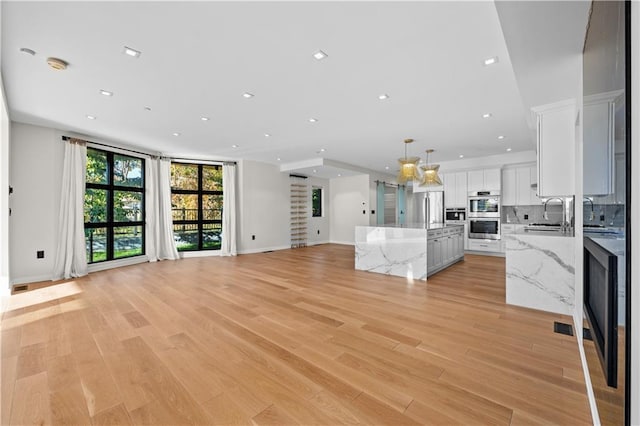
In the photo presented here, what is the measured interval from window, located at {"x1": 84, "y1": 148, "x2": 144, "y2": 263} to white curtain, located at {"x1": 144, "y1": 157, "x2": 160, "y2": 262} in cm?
13

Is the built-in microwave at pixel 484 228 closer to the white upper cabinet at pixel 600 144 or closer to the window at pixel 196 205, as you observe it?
the white upper cabinet at pixel 600 144

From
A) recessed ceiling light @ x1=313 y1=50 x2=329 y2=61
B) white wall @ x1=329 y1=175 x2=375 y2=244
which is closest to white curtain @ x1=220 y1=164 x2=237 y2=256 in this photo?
white wall @ x1=329 y1=175 x2=375 y2=244

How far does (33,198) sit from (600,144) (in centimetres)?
697

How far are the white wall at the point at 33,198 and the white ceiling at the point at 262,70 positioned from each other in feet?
1.33

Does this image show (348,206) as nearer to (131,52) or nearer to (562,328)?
(562,328)

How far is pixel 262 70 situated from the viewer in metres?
2.88

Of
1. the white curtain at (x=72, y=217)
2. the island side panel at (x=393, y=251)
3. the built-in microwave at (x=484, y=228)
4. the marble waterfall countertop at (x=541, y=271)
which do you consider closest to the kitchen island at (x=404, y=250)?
the island side panel at (x=393, y=251)

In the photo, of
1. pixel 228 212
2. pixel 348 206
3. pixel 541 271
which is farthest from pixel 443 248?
pixel 228 212

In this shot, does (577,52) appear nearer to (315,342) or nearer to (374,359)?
(374,359)

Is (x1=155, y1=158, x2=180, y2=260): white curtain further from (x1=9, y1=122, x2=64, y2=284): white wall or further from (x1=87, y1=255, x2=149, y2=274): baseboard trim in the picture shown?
(x1=9, y1=122, x2=64, y2=284): white wall

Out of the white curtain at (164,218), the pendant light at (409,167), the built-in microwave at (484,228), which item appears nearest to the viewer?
the pendant light at (409,167)

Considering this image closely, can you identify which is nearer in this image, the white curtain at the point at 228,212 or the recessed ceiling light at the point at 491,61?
the recessed ceiling light at the point at 491,61

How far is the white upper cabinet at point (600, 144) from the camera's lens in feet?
3.35

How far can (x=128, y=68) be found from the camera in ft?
9.23
